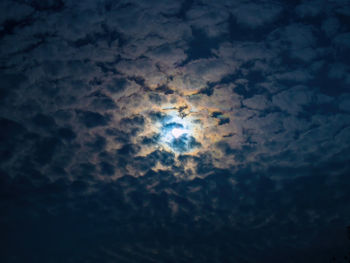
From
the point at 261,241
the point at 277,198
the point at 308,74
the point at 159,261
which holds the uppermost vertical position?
the point at 308,74

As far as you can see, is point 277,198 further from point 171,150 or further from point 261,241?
point 171,150

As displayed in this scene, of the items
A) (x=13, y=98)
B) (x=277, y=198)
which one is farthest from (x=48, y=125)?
(x=277, y=198)

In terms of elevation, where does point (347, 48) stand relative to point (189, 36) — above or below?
above

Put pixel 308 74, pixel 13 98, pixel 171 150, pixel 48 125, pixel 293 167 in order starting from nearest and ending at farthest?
1. pixel 308 74
2. pixel 13 98
3. pixel 48 125
4. pixel 171 150
5. pixel 293 167

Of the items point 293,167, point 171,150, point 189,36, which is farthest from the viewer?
point 293,167

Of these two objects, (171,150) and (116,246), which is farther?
(116,246)

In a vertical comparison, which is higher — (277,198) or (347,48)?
(347,48)

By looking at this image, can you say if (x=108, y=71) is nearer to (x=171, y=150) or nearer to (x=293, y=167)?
(x=171, y=150)

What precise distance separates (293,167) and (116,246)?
41.5ft

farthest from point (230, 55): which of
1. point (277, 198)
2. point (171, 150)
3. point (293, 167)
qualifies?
point (277, 198)

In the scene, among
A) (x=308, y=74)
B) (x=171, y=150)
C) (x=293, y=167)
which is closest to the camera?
(x=308, y=74)

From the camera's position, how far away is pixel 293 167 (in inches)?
344

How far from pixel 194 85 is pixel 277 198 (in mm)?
7545

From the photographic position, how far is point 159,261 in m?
15.9
